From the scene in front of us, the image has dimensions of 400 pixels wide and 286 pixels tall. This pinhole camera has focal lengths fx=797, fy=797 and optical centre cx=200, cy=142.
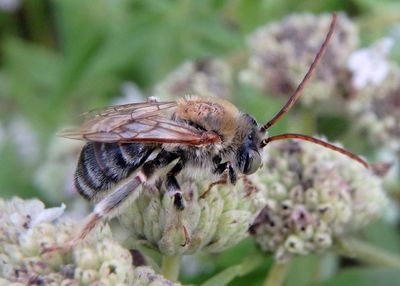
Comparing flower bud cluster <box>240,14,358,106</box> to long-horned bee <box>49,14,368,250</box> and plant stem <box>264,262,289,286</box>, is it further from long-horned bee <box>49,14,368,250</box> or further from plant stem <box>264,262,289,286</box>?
long-horned bee <box>49,14,368,250</box>

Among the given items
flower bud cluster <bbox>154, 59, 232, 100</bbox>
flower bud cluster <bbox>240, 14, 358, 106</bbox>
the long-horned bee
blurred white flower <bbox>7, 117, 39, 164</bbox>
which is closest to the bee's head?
the long-horned bee

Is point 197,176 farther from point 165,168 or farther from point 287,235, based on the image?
point 287,235

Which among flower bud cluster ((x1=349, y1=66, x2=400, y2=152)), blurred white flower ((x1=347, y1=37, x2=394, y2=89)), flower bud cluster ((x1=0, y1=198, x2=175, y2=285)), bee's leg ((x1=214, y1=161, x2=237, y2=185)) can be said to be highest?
blurred white flower ((x1=347, y1=37, x2=394, y2=89))

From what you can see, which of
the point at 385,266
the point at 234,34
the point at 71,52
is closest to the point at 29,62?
the point at 71,52

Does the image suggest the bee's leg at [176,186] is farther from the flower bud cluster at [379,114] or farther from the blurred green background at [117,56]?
the blurred green background at [117,56]

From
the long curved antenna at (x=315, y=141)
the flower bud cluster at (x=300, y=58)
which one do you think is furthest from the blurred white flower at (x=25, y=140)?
the long curved antenna at (x=315, y=141)

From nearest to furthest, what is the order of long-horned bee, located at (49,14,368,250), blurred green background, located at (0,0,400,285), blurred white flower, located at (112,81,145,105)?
1. long-horned bee, located at (49,14,368,250)
2. blurred green background, located at (0,0,400,285)
3. blurred white flower, located at (112,81,145,105)

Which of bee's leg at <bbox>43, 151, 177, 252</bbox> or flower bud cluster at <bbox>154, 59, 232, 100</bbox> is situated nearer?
bee's leg at <bbox>43, 151, 177, 252</bbox>

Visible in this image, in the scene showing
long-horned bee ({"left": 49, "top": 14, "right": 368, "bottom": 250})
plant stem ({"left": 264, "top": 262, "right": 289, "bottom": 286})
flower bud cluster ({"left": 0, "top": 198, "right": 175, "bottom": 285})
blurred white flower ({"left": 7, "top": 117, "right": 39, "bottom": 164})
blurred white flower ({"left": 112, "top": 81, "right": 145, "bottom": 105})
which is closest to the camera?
flower bud cluster ({"left": 0, "top": 198, "right": 175, "bottom": 285})
